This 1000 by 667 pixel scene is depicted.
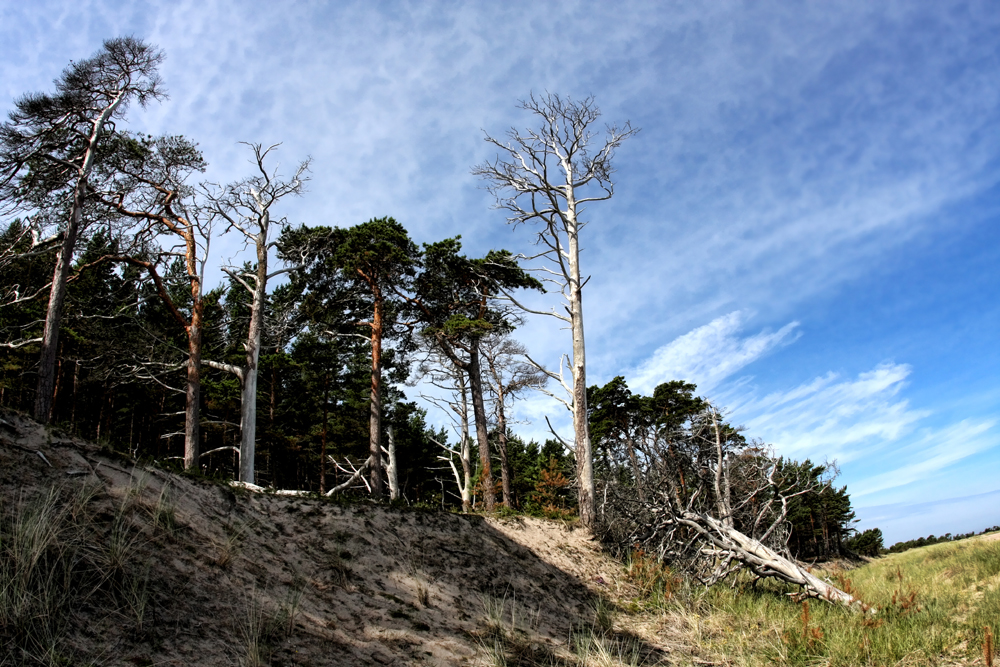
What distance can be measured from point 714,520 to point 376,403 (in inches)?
406

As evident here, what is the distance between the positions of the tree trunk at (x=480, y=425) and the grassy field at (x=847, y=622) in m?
7.03

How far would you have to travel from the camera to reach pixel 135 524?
17.6ft

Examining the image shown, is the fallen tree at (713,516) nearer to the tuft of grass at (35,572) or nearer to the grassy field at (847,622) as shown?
the grassy field at (847,622)

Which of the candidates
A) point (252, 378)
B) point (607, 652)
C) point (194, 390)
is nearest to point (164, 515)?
point (607, 652)

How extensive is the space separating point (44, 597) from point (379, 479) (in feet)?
41.2

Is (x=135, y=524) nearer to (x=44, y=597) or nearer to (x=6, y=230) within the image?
(x=44, y=597)

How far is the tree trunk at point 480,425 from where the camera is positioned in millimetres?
16781

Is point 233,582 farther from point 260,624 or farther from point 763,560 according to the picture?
point 763,560

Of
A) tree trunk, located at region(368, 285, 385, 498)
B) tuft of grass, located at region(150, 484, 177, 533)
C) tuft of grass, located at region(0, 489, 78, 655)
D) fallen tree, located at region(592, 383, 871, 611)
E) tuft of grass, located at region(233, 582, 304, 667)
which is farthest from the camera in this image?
tree trunk, located at region(368, 285, 385, 498)

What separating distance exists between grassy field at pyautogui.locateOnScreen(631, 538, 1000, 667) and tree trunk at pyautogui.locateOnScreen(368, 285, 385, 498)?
876 cm


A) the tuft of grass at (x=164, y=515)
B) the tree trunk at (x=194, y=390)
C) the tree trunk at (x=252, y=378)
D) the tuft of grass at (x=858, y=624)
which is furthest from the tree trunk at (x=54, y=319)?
the tuft of grass at (x=858, y=624)

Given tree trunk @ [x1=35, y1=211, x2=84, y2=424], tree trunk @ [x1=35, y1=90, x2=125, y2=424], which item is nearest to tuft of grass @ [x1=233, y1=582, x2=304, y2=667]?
tree trunk @ [x1=35, y1=90, x2=125, y2=424]

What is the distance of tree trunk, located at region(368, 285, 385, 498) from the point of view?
52.9 ft

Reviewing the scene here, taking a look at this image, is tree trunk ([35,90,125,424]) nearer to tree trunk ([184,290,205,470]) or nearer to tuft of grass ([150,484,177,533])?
tree trunk ([184,290,205,470])
